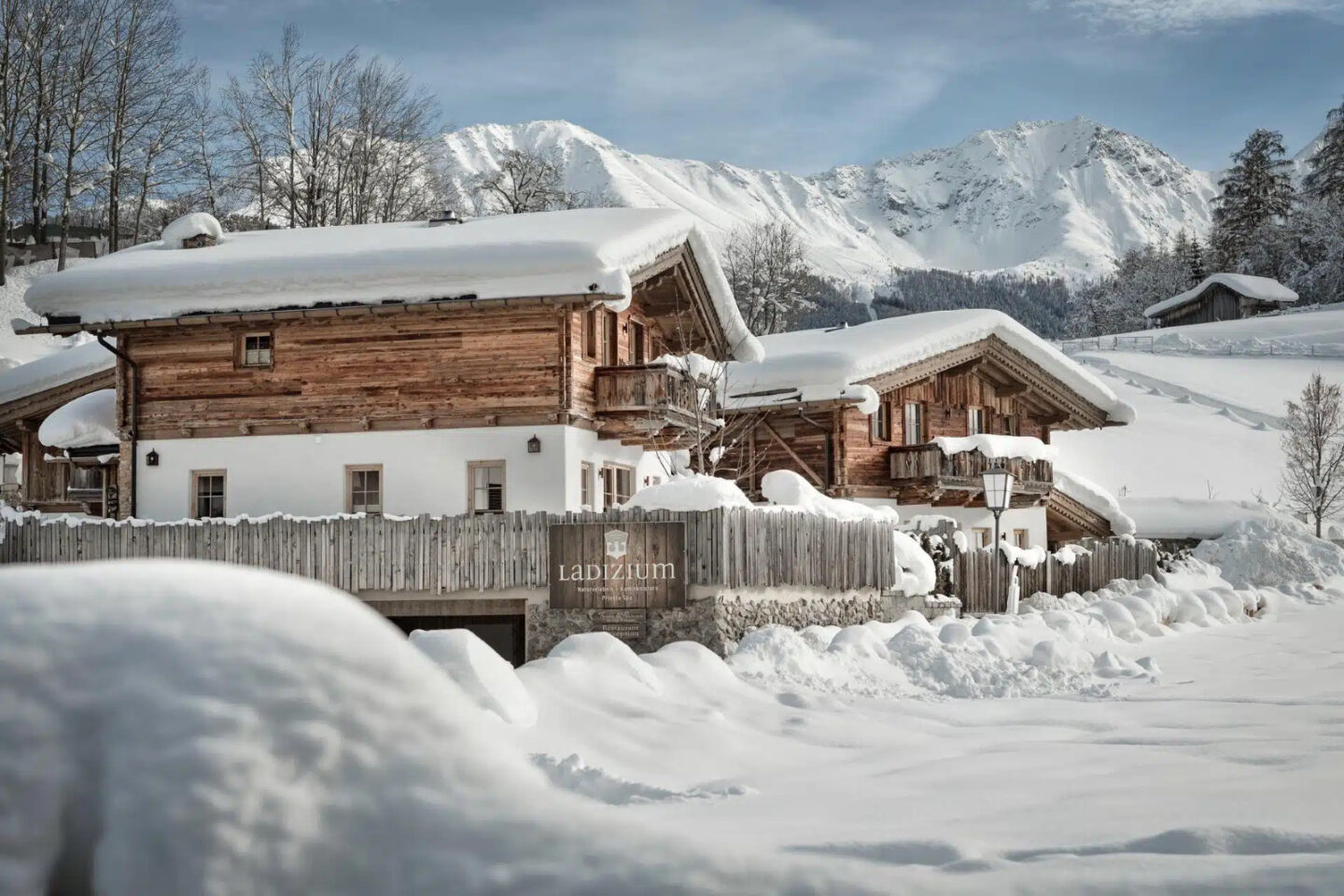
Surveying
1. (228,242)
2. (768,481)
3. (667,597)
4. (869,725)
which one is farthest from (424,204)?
(869,725)

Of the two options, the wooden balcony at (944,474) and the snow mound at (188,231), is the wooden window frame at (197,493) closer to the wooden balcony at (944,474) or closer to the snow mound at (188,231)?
the snow mound at (188,231)

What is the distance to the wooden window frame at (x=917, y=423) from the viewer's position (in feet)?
117

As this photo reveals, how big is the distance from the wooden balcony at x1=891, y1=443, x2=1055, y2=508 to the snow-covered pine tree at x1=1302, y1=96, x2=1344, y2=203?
7240 centimetres

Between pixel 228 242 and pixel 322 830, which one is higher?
pixel 228 242

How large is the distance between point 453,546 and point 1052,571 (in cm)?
1560

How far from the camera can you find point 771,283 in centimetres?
5953

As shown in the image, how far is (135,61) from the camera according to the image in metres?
53.7

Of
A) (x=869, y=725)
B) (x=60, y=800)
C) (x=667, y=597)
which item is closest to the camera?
(x=60, y=800)

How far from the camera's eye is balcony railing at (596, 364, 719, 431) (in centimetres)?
2522

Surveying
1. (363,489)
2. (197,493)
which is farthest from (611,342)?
(197,493)

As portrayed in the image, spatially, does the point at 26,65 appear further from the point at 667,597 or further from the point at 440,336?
the point at 667,597

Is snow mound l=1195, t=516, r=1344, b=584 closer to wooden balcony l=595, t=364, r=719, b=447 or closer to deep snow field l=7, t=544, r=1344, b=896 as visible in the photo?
wooden balcony l=595, t=364, r=719, b=447

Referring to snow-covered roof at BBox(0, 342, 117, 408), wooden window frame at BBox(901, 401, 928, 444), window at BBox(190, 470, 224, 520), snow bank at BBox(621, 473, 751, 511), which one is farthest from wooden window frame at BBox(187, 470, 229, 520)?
wooden window frame at BBox(901, 401, 928, 444)

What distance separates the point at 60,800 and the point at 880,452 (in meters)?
32.7
